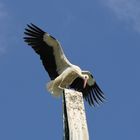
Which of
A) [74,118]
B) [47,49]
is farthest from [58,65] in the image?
[74,118]

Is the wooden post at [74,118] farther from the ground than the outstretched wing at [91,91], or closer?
closer

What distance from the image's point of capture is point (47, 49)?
640 inches

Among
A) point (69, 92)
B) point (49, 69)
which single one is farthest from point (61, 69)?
point (69, 92)

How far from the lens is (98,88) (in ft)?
53.9

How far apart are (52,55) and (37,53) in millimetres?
361

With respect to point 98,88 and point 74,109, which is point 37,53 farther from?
point 74,109

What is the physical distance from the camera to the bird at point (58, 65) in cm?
1506

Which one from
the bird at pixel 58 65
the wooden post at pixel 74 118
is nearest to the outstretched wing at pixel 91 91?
the bird at pixel 58 65

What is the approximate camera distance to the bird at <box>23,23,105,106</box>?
15062 mm

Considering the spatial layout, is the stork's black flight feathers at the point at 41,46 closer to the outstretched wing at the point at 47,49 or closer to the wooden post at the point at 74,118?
the outstretched wing at the point at 47,49

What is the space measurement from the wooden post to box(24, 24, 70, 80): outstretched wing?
16.0ft

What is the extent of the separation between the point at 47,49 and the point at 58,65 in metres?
0.60

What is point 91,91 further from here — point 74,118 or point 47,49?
point 74,118

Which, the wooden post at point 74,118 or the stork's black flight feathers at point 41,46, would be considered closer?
the wooden post at point 74,118
